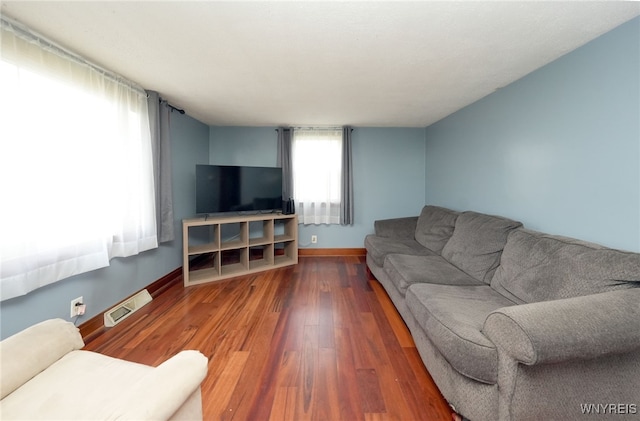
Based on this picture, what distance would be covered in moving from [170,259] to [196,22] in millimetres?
2494

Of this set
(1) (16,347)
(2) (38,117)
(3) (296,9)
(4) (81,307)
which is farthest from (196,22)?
(4) (81,307)

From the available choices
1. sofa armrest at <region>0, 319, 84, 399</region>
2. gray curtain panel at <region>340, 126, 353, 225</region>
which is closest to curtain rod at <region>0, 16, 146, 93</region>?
sofa armrest at <region>0, 319, 84, 399</region>

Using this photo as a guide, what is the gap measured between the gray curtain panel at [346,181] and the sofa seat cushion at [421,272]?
5.04 ft

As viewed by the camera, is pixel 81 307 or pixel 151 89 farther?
pixel 151 89

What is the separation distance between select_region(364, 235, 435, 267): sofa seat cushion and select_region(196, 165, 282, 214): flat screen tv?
156cm

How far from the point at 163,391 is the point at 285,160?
333cm

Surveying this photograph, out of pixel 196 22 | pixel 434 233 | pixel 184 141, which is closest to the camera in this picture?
pixel 196 22

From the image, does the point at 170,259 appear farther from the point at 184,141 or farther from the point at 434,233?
the point at 434,233

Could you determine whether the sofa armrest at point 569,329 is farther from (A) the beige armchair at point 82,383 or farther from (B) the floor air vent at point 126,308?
(B) the floor air vent at point 126,308

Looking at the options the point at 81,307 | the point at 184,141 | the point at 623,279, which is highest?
the point at 184,141

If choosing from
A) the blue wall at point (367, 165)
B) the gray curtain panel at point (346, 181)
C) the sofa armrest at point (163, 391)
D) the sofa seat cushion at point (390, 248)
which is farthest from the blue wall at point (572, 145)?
the sofa armrest at point (163, 391)

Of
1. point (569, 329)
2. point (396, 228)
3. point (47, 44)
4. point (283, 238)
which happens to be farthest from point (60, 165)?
point (396, 228)

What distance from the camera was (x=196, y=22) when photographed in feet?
4.42

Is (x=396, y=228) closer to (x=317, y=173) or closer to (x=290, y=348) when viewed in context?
(x=317, y=173)
